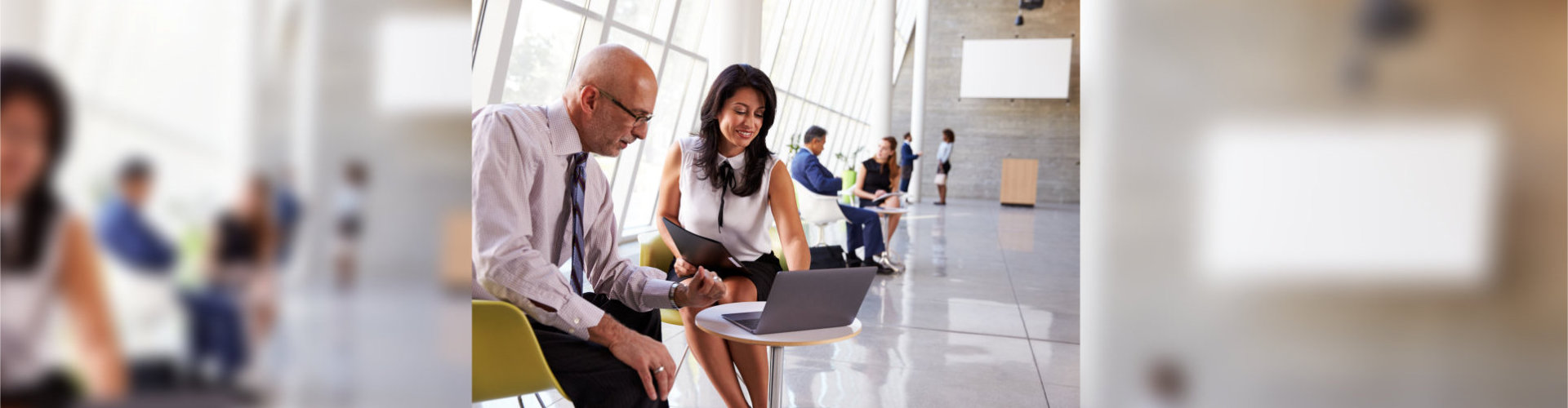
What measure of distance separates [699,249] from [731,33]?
14.8 feet

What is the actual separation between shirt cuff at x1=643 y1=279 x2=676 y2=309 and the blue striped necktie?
169mm

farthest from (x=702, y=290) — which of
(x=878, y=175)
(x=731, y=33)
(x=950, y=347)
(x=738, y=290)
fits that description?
(x=878, y=175)

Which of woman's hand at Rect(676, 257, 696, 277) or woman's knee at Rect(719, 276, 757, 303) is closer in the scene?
woman's hand at Rect(676, 257, 696, 277)

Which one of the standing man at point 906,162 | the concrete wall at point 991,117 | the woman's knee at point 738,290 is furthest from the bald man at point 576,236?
the concrete wall at point 991,117

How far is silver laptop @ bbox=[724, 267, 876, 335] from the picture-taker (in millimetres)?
1828

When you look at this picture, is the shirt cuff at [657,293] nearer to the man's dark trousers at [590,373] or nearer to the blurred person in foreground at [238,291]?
the man's dark trousers at [590,373]

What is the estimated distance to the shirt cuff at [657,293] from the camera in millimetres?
2162

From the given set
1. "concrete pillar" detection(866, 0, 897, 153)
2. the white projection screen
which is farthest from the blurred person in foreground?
the white projection screen

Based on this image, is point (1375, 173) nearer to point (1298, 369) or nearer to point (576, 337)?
point (1298, 369)

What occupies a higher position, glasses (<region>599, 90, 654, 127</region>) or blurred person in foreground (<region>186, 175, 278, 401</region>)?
glasses (<region>599, 90, 654, 127</region>)

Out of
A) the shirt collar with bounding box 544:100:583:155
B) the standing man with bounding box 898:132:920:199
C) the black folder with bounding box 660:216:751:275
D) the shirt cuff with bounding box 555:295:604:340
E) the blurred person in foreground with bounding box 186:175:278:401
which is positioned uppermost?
the standing man with bounding box 898:132:920:199

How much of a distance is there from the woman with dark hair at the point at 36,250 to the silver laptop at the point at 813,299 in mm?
1492

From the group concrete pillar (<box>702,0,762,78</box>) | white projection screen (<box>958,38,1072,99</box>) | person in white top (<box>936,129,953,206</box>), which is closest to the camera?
concrete pillar (<box>702,0,762,78</box>)

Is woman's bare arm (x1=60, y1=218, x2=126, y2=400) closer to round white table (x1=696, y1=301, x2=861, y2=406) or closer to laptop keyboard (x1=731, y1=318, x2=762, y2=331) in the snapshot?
round white table (x1=696, y1=301, x2=861, y2=406)
